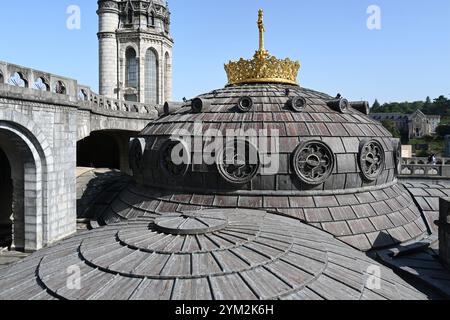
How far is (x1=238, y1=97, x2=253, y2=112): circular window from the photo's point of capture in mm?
14570

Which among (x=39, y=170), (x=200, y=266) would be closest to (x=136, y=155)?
(x=39, y=170)

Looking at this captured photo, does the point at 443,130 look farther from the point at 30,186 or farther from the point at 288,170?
the point at 30,186

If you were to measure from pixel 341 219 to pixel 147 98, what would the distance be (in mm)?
39437

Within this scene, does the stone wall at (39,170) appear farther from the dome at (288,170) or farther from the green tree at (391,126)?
the green tree at (391,126)

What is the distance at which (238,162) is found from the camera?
13.3 m

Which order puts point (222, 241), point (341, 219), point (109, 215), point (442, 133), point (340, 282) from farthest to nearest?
1. point (442, 133)
2. point (109, 215)
3. point (341, 219)
4. point (222, 241)
5. point (340, 282)

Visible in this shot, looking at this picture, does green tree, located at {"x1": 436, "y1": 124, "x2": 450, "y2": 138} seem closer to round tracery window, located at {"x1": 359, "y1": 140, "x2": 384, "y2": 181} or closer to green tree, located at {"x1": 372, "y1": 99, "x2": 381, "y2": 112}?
green tree, located at {"x1": 372, "y1": 99, "x2": 381, "y2": 112}

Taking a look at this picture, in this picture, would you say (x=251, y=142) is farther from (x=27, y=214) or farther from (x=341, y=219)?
(x=27, y=214)

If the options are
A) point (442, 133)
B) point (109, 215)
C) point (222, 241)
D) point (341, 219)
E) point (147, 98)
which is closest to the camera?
point (222, 241)

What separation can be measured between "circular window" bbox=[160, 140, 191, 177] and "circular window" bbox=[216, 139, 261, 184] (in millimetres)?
1424

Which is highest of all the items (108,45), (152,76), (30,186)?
(108,45)

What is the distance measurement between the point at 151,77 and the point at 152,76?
0.20m

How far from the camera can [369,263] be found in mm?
9938
